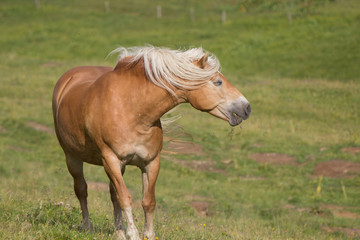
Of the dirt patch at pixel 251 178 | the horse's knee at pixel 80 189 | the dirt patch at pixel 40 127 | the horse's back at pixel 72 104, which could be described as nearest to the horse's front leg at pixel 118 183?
the horse's back at pixel 72 104

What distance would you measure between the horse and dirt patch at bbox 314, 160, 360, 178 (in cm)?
979

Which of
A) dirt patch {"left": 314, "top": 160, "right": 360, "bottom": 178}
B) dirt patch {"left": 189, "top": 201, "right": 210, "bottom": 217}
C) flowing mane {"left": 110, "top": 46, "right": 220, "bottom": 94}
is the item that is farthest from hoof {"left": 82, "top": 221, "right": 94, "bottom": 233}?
dirt patch {"left": 314, "top": 160, "right": 360, "bottom": 178}

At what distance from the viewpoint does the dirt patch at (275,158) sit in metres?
16.0

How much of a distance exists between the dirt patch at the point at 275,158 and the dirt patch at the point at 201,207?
4.01 metres

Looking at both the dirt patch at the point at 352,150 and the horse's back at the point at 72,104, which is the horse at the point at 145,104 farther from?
the dirt patch at the point at 352,150

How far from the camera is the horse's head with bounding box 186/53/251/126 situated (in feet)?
18.9

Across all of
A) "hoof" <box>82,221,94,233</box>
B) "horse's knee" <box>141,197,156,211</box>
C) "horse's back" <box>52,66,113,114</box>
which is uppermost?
"horse's back" <box>52,66,113,114</box>

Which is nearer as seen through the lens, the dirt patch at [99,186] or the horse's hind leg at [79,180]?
the horse's hind leg at [79,180]

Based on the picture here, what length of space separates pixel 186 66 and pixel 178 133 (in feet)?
6.01

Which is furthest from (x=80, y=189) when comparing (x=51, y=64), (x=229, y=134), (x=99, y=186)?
(x=51, y=64)

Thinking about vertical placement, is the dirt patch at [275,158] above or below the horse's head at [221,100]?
below

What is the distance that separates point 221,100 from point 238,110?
21cm

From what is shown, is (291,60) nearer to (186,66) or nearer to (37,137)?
(37,137)

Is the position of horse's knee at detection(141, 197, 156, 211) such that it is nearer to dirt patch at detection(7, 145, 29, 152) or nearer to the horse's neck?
the horse's neck
